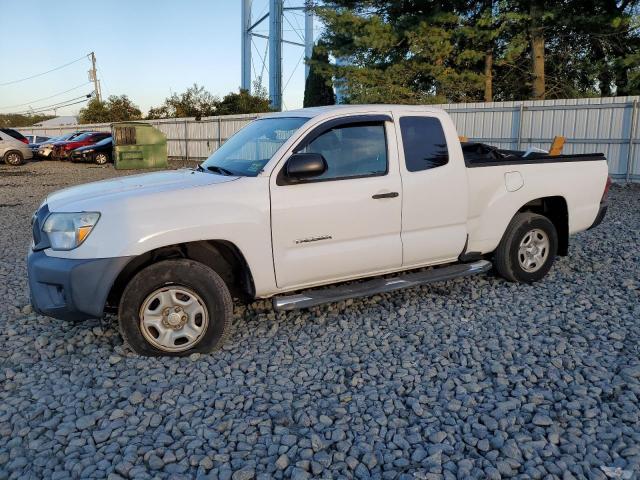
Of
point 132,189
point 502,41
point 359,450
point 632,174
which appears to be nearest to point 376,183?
point 132,189

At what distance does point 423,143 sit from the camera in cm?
497

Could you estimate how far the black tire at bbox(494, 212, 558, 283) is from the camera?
18.4ft

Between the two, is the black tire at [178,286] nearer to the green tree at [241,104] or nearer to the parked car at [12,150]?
the parked car at [12,150]

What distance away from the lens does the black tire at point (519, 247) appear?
18.4ft

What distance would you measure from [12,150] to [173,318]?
2518 cm

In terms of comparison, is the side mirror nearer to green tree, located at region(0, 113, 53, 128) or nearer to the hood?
the hood

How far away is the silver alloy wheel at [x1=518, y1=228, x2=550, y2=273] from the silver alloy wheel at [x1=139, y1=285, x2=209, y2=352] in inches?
135

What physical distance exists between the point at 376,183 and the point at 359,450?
231cm

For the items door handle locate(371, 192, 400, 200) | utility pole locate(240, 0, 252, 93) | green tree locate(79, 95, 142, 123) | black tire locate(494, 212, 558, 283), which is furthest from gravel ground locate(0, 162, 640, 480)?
green tree locate(79, 95, 142, 123)

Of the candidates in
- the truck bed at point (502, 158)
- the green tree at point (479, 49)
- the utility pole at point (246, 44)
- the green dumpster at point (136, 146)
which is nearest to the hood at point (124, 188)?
the truck bed at point (502, 158)

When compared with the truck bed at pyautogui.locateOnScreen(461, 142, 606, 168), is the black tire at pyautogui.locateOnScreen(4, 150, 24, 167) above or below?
below

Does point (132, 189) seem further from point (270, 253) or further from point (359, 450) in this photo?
point (359, 450)

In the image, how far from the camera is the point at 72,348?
4293mm

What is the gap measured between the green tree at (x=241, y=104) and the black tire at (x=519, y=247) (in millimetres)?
32494
